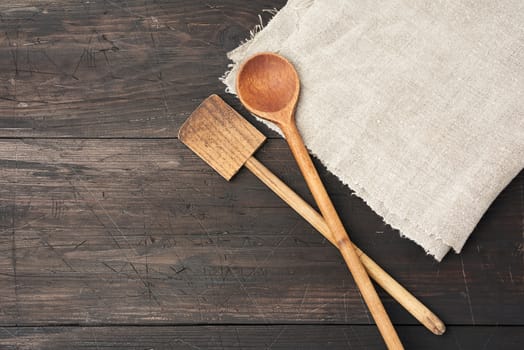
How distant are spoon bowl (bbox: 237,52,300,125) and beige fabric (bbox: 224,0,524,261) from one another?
19mm

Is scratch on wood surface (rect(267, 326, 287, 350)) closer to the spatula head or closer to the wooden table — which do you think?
the wooden table

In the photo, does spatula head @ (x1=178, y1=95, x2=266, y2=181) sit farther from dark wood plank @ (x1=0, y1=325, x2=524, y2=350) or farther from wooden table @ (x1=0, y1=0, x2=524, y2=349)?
dark wood plank @ (x1=0, y1=325, x2=524, y2=350)

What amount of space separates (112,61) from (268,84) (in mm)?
210

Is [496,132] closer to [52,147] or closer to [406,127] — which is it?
[406,127]

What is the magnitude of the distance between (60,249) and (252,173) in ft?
0.86

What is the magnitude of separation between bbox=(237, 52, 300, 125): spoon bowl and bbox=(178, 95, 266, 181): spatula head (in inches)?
1.3

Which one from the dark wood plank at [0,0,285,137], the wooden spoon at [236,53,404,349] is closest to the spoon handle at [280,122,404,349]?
the wooden spoon at [236,53,404,349]

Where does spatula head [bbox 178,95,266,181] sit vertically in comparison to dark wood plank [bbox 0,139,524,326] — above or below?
above

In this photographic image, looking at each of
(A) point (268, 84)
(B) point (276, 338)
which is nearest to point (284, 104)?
(A) point (268, 84)

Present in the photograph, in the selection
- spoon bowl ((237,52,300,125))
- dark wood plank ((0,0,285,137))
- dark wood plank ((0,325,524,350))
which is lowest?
dark wood plank ((0,325,524,350))

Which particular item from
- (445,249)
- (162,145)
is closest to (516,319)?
(445,249)

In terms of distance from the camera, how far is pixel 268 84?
2.31ft

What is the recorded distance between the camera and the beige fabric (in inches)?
26.4

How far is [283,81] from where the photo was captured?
70 cm
